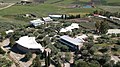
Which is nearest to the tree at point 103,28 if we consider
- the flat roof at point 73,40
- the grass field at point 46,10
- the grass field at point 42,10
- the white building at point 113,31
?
the white building at point 113,31

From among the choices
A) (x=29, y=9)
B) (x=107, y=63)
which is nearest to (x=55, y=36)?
(x=107, y=63)

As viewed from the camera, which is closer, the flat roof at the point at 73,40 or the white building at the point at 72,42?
the white building at the point at 72,42

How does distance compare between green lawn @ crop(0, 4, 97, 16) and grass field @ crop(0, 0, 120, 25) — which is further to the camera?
green lawn @ crop(0, 4, 97, 16)

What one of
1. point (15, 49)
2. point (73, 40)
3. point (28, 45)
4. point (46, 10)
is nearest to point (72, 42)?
point (73, 40)

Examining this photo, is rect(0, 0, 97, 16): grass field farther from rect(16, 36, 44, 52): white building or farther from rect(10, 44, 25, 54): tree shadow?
rect(10, 44, 25, 54): tree shadow

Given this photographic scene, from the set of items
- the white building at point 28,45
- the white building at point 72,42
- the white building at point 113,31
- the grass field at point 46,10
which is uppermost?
the white building at point 72,42

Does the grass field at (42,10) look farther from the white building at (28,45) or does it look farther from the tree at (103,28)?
the white building at (28,45)

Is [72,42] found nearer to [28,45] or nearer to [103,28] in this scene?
[28,45]

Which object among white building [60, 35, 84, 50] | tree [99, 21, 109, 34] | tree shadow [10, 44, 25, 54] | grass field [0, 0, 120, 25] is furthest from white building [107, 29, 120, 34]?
grass field [0, 0, 120, 25]

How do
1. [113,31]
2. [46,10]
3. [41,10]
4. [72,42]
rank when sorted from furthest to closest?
[41,10] → [46,10] → [113,31] → [72,42]
